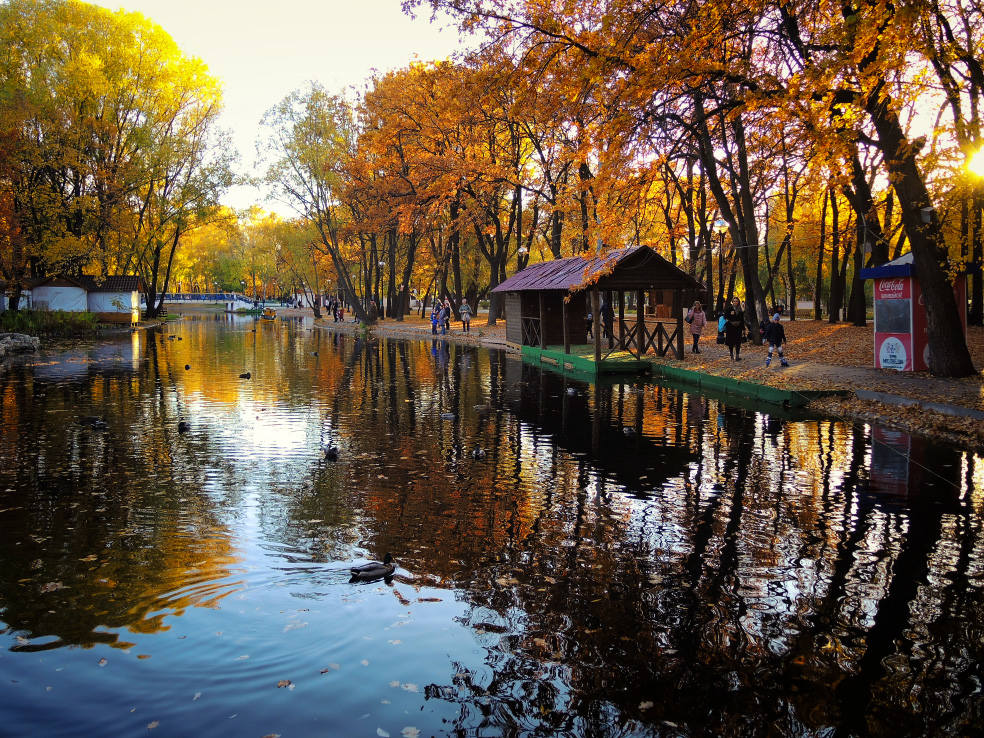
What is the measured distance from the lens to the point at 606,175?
58.5 feet

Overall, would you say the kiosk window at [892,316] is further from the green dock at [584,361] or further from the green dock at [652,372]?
the green dock at [584,361]

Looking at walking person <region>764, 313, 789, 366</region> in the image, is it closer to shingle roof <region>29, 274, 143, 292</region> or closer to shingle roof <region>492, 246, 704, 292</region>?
shingle roof <region>492, 246, 704, 292</region>

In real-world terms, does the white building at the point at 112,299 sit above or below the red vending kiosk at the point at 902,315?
above

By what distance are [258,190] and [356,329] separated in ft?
39.6

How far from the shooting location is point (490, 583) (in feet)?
22.2

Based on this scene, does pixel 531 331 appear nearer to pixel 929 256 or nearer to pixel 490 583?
pixel 929 256

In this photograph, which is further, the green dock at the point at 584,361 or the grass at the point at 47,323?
the grass at the point at 47,323

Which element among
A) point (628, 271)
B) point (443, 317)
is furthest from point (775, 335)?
point (443, 317)

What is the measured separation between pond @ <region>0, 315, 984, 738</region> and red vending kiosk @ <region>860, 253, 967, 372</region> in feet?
19.8

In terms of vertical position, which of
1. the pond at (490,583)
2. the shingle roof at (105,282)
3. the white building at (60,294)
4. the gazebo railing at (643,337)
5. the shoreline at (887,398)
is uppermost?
the shingle roof at (105,282)

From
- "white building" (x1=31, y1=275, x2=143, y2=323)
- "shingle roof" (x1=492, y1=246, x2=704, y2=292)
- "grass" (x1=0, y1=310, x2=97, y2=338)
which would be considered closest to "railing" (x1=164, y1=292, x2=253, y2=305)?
"white building" (x1=31, y1=275, x2=143, y2=323)

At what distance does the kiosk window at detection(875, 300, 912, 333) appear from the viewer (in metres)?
18.6

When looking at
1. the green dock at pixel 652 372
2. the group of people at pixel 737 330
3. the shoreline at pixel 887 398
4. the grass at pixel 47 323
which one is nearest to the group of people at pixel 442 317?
the green dock at pixel 652 372

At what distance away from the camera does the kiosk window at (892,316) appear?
18641 mm
